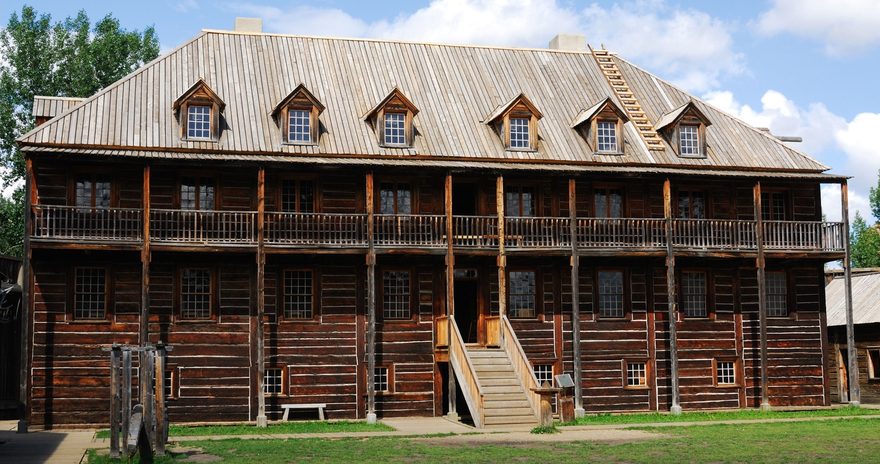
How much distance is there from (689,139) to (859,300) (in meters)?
14.2

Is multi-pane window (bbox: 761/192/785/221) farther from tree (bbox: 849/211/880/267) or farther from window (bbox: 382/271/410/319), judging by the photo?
tree (bbox: 849/211/880/267)

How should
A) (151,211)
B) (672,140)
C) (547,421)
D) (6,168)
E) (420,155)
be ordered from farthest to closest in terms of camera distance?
(6,168) → (672,140) → (420,155) → (151,211) → (547,421)

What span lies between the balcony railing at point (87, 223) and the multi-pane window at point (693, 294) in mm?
17987

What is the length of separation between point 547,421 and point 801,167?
1565cm

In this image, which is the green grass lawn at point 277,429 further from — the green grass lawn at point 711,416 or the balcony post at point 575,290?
the balcony post at point 575,290

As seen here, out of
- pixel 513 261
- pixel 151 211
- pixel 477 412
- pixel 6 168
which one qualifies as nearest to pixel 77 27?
pixel 6 168

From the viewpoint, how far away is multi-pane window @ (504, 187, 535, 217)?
38031 millimetres

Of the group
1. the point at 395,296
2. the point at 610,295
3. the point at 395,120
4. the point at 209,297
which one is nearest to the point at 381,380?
the point at 395,296

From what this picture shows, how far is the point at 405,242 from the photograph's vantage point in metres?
35.6

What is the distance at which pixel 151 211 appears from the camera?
33750 millimetres

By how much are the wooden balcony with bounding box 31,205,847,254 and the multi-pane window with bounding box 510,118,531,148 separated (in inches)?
109

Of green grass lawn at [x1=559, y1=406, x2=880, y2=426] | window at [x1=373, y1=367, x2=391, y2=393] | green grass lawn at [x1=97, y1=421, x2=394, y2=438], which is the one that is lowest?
green grass lawn at [x1=97, y1=421, x2=394, y2=438]

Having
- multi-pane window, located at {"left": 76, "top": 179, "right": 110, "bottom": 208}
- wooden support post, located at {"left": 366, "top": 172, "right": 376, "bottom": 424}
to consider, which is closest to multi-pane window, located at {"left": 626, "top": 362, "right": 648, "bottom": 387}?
wooden support post, located at {"left": 366, "top": 172, "right": 376, "bottom": 424}

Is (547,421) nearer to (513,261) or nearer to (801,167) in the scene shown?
(513,261)
